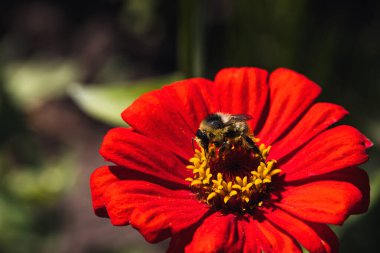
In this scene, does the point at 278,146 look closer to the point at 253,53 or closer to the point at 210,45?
the point at 253,53

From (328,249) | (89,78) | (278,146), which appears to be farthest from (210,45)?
(328,249)

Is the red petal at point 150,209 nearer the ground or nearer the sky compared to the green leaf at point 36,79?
nearer the sky

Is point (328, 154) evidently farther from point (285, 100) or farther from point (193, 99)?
point (193, 99)

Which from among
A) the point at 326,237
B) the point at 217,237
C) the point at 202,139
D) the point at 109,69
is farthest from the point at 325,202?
the point at 109,69

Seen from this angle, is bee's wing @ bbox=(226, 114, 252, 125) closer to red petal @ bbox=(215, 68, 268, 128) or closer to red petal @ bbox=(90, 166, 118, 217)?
red petal @ bbox=(215, 68, 268, 128)

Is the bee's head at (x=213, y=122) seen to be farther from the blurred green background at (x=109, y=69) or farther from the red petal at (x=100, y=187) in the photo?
the blurred green background at (x=109, y=69)

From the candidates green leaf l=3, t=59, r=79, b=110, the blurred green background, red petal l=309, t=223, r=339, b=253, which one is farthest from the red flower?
green leaf l=3, t=59, r=79, b=110

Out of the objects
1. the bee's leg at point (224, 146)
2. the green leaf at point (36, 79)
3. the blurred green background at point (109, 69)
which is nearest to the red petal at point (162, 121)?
the bee's leg at point (224, 146)
